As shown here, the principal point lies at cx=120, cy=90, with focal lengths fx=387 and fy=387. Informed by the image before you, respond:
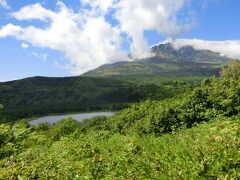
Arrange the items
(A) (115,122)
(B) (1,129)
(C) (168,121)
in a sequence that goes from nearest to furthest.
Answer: (B) (1,129), (C) (168,121), (A) (115,122)

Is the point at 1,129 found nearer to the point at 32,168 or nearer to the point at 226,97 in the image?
the point at 32,168

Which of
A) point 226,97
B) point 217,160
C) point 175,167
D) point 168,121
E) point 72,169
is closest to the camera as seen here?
point 217,160

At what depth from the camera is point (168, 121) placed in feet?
194

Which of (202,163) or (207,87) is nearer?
(202,163)

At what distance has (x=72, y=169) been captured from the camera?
1187 cm

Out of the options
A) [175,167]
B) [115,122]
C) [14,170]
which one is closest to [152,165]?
[175,167]

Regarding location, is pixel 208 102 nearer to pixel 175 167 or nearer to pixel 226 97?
pixel 226 97

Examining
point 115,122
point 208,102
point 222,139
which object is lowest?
point 115,122

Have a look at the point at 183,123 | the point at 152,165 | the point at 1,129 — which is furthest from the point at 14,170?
the point at 183,123

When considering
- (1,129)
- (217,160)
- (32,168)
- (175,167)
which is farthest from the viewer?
(1,129)

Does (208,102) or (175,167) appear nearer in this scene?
(175,167)

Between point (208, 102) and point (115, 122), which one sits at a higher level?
point (208, 102)

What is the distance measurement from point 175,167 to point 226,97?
49.6 m

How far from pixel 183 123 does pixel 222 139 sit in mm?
48447
